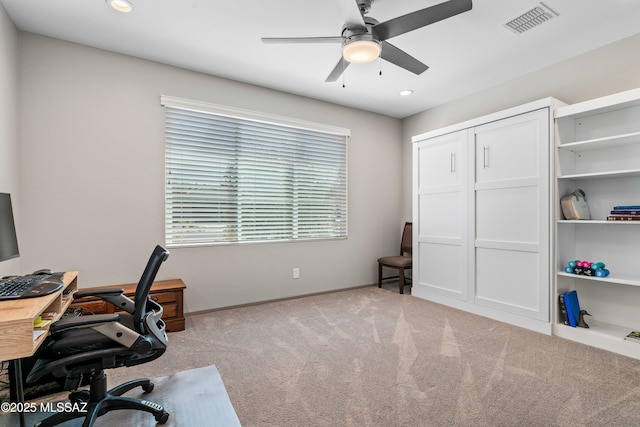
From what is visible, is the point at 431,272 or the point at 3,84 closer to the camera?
the point at 3,84

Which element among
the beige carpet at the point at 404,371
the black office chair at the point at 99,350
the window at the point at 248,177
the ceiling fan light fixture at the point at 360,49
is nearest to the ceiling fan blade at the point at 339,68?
the ceiling fan light fixture at the point at 360,49

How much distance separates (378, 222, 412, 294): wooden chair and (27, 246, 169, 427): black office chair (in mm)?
3261

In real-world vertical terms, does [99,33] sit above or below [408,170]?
above

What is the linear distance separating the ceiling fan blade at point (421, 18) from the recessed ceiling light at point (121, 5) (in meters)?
1.81

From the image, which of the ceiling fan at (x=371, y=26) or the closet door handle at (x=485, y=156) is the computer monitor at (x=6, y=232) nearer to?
the ceiling fan at (x=371, y=26)

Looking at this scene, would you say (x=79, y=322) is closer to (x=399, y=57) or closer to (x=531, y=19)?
(x=399, y=57)

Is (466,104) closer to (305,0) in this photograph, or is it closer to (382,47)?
(382,47)

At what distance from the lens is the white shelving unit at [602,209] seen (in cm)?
265

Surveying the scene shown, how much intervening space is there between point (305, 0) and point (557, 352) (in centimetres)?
328

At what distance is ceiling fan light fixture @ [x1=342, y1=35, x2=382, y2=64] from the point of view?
209 centimetres

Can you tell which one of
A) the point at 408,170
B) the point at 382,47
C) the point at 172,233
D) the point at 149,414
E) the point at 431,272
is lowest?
the point at 149,414

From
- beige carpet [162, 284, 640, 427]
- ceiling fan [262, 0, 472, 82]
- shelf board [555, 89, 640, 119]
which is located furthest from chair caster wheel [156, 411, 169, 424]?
shelf board [555, 89, 640, 119]

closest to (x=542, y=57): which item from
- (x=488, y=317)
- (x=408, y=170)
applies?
(x=408, y=170)

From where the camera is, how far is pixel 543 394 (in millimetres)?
1925
